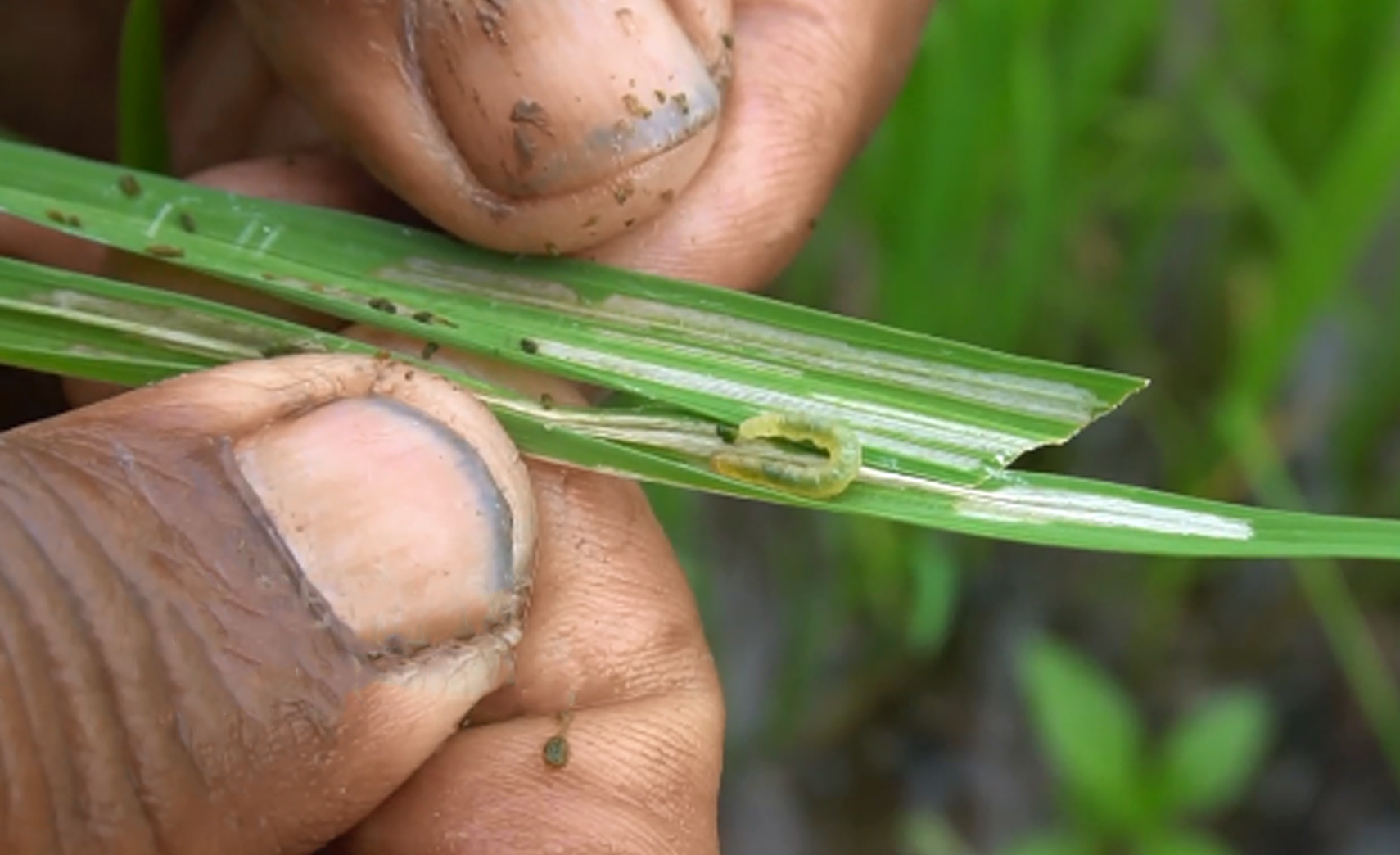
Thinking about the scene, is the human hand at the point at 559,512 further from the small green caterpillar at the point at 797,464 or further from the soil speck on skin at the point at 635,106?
the small green caterpillar at the point at 797,464

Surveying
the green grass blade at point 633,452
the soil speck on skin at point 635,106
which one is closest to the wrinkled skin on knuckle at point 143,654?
the green grass blade at point 633,452

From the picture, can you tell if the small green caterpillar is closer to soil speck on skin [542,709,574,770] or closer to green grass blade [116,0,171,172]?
soil speck on skin [542,709,574,770]

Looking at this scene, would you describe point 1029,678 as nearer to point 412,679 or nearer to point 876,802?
point 876,802

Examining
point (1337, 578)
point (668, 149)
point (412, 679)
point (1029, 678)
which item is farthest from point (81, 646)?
point (1337, 578)

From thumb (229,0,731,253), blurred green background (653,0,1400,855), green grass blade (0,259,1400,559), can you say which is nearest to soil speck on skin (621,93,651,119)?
thumb (229,0,731,253)

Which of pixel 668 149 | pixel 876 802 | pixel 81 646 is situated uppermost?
pixel 668 149

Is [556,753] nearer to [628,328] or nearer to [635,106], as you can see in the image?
[628,328]

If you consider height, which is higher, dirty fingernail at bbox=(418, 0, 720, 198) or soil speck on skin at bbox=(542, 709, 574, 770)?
dirty fingernail at bbox=(418, 0, 720, 198)
